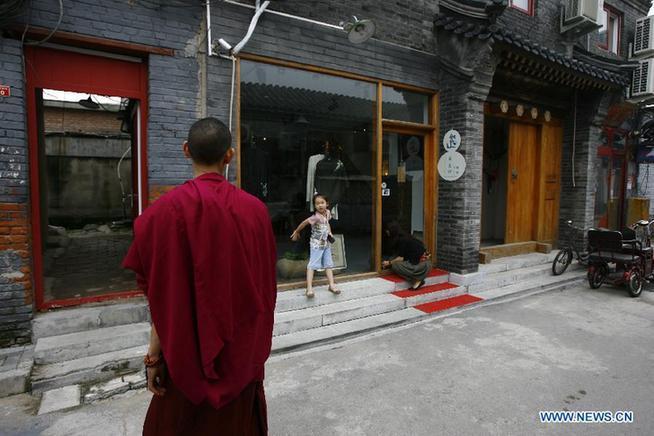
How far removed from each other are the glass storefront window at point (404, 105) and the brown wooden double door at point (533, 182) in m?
2.64

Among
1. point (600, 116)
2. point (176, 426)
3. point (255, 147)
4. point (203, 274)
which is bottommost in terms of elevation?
point (176, 426)

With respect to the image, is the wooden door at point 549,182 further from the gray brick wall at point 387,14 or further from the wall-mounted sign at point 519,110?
the gray brick wall at point 387,14

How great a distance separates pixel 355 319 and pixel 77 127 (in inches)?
635

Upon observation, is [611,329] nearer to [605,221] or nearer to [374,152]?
[374,152]

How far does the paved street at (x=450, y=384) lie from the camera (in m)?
3.14

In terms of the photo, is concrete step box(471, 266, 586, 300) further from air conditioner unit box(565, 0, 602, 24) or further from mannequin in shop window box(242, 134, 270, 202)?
air conditioner unit box(565, 0, 602, 24)

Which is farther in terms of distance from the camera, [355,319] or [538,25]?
[538,25]

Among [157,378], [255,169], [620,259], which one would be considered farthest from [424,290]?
[157,378]

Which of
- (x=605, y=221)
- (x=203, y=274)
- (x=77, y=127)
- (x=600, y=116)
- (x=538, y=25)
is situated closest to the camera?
(x=203, y=274)

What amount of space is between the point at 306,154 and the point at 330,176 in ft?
1.92

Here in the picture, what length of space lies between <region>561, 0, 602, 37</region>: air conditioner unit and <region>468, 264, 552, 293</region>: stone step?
206 inches

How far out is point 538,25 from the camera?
8531mm

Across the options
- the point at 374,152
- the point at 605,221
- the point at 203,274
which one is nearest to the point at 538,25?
the point at 374,152
